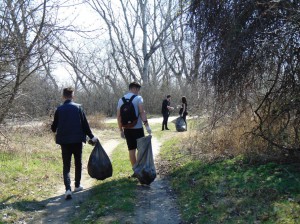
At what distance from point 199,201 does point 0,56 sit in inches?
218

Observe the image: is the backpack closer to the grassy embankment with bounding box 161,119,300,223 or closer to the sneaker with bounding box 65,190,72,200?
the grassy embankment with bounding box 161,119,300,223

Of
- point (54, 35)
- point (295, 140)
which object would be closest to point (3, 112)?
point (54, 35)

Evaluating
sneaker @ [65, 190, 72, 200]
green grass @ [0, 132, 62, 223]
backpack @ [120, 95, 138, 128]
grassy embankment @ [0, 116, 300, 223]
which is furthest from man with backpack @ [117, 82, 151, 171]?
green grass @ [0, 132, 62, 223]

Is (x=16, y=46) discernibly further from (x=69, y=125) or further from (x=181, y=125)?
(x=181, y=125)

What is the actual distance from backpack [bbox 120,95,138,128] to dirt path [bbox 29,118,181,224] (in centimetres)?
129

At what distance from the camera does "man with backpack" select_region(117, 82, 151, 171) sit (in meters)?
7.62

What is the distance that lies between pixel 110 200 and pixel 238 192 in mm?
2141

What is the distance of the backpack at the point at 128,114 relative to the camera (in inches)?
300

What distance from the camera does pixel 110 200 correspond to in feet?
20.8

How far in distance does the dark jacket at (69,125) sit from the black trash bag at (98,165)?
64 centimetres

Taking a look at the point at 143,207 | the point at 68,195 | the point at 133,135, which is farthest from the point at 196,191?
the point at 68,195

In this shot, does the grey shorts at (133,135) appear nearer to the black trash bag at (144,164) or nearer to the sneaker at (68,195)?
the black trash bag at (144,164)

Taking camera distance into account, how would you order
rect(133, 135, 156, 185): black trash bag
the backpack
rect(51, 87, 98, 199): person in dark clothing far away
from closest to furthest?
rect(51, 87, 98, 199): person in dark clothing far away → rect(133, 135, 156, 185): black trash bag → the backpack

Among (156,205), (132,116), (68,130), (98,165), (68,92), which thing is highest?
(68,92)
